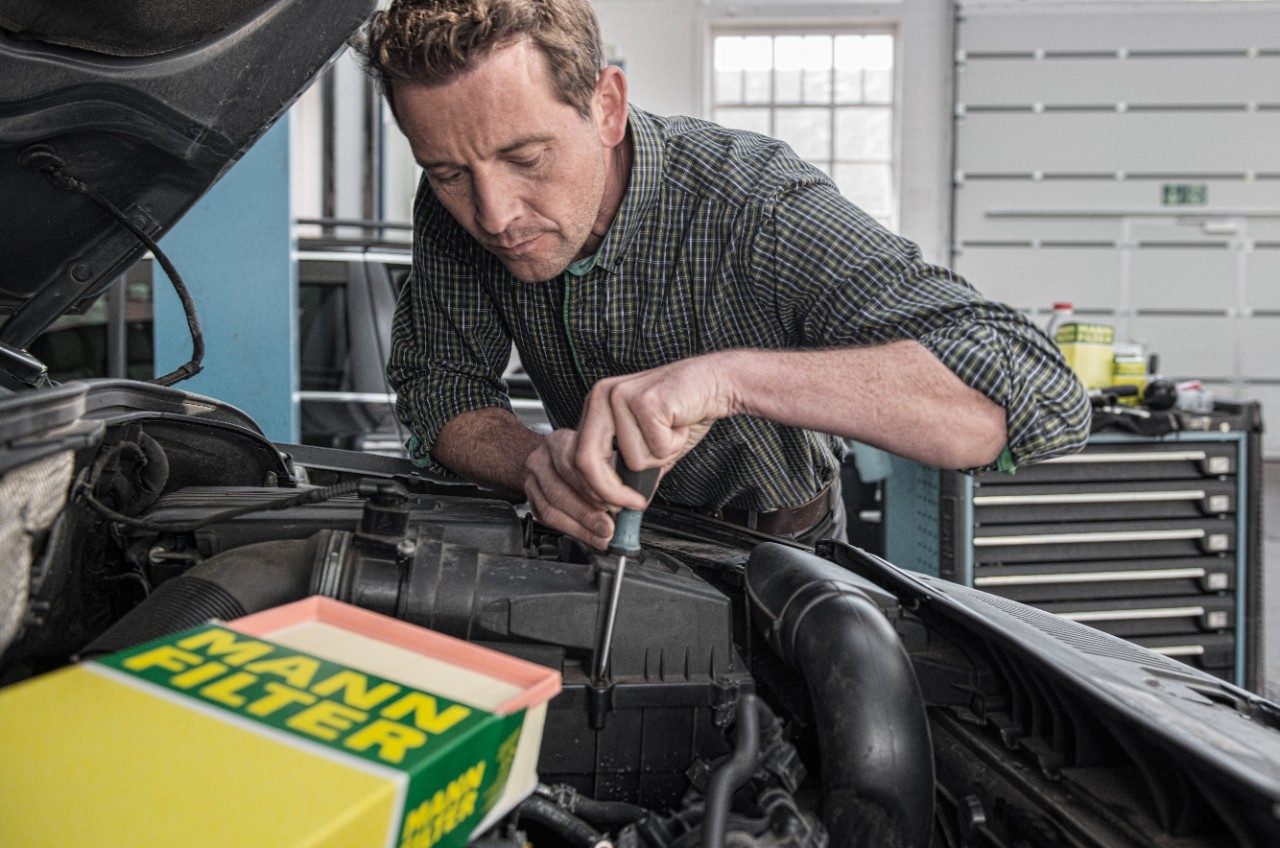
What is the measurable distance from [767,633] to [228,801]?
47cm

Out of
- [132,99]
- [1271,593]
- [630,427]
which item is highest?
[132,99]

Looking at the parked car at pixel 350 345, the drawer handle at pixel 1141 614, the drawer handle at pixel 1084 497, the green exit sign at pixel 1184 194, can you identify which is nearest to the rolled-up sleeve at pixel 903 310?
the drawer handle at pixel 1084 497

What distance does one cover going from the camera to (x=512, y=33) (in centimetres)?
105

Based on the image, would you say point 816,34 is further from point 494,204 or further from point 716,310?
point 494,204

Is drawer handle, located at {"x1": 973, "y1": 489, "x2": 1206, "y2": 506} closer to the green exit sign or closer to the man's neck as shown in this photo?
the man's neck

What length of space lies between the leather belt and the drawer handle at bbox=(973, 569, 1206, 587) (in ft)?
4.17

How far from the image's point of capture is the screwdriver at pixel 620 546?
2.50 feet

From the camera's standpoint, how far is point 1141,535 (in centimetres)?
266

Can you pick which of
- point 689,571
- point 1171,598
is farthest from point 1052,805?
point 1171,598

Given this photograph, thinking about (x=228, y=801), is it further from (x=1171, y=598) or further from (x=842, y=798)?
(x=1171, y=598)

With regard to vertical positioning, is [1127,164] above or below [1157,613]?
above


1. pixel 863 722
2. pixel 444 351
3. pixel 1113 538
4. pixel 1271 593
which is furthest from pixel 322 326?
pixel 1271 593

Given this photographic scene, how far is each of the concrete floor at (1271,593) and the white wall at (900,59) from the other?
248 cm

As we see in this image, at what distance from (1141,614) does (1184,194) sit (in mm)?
4935
